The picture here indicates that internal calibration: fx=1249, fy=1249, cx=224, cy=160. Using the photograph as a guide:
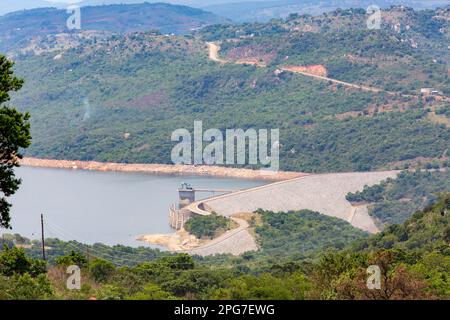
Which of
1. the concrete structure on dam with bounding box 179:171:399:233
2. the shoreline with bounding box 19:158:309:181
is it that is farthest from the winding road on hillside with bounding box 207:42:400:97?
the concrete structure on dam with bounding box 179:171:399:233

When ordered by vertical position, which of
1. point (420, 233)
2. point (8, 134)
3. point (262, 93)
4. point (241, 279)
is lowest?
point (262, 93)

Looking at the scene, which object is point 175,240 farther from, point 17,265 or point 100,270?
point 17,265

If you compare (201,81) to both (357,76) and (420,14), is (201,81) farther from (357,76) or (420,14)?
(420,14)

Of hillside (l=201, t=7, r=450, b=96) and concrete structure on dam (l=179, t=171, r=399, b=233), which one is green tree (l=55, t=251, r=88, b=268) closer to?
concrete structure on dam (l=179, t=171, r=399, b=233)

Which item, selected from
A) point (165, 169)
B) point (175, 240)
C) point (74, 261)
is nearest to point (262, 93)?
point (165, 169)

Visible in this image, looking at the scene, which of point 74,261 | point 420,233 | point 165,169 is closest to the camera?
point 74,261

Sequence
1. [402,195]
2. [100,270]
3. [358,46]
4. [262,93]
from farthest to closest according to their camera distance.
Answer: [358,46] → [262,93] → [402,195] → [100,270]
